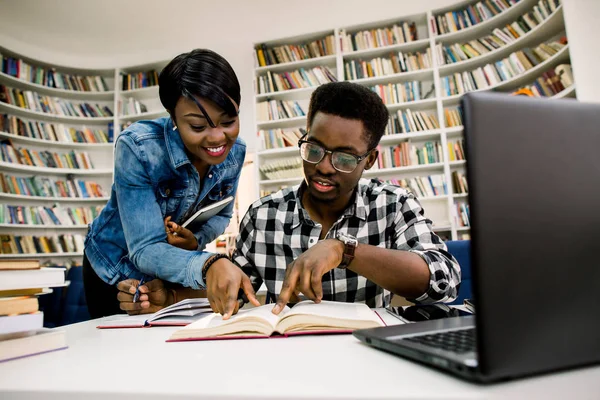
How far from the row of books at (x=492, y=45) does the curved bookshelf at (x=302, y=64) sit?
3.71 feet

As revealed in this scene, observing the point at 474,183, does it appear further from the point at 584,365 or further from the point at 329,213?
the point at 329,213

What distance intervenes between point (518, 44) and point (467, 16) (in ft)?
2.16

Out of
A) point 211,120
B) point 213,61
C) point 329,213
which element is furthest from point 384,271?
point 213,61

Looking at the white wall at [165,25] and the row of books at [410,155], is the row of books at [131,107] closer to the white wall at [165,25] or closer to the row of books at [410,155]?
the white wall at [165,25]

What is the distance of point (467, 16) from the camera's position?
12.7 ft

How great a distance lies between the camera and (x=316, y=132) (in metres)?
1.18

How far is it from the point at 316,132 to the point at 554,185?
2.87 ft

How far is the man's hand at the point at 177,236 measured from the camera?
1173mm

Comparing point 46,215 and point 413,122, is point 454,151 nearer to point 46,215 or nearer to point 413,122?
point 413,122

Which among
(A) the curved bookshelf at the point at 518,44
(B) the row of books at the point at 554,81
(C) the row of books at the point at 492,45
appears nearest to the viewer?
(B) the row of books at the point at 554,81

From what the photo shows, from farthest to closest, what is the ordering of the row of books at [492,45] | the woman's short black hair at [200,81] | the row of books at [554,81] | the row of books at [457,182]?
the row of books at [457,182]
the row of books at [492,45]
the row of books at [554,81]
the woman's short black hair at [200,81]

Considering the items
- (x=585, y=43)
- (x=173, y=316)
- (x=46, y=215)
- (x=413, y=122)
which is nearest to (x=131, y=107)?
(x=46, y=215)

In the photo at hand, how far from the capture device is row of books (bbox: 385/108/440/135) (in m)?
3.95

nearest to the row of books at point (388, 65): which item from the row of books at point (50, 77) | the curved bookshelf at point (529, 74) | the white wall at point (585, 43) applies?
the curved bookshelf at point (529, 74)
